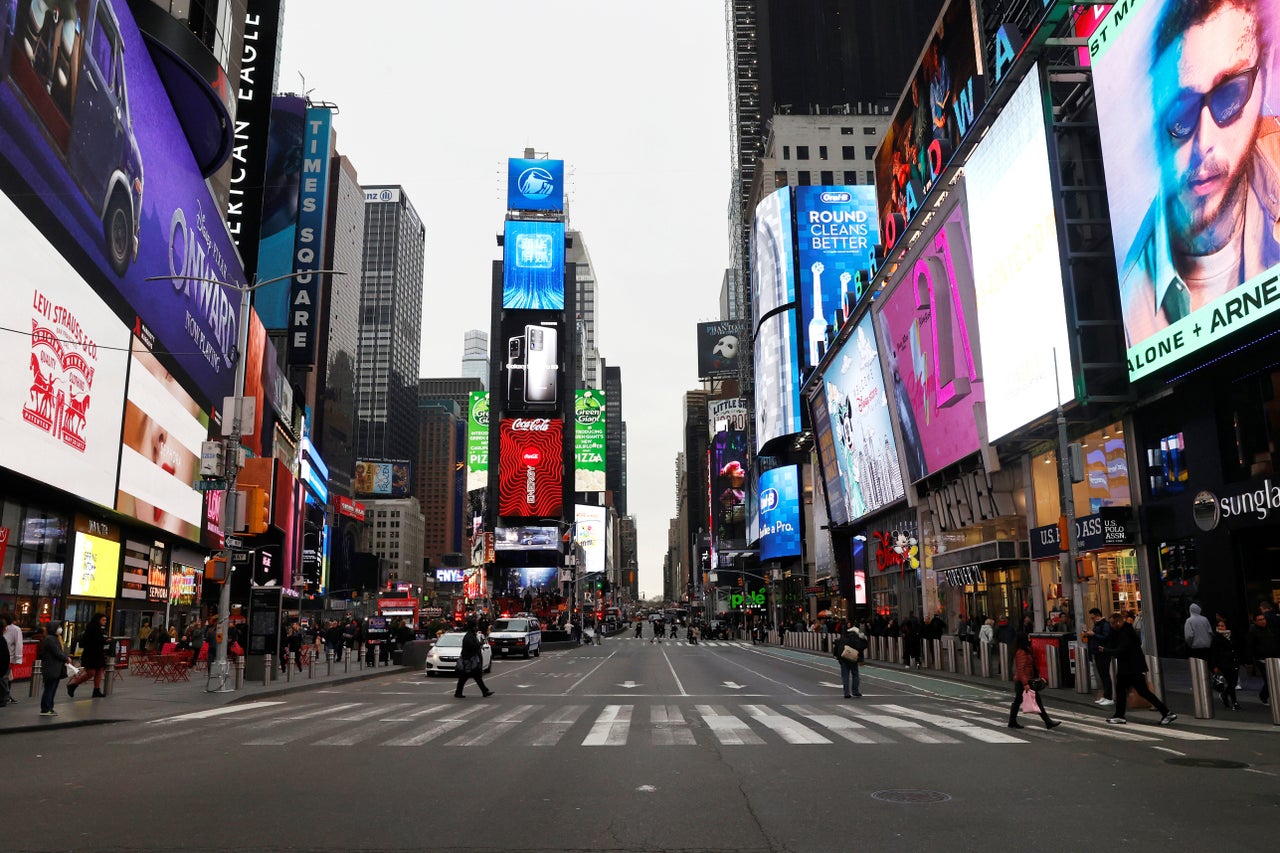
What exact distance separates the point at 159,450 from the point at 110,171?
1135cm

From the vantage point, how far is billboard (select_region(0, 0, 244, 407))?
2173 cm

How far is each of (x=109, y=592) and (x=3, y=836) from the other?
2998 cm

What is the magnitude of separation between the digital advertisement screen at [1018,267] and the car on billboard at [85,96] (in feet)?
82.4

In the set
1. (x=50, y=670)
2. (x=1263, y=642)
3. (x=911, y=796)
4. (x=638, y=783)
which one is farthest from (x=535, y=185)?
(x=911, y=796)

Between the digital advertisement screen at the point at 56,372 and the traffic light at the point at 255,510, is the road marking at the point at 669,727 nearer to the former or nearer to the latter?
the traffic light at the point at 255,510

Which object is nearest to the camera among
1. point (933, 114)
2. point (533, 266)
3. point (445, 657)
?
point (445, 657)

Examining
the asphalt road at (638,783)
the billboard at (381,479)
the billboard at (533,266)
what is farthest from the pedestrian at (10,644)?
the billboard at (381,479)

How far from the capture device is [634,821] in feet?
25.1

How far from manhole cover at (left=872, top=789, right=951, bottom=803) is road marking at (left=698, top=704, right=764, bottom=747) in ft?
12.4

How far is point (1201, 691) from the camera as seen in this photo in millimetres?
15453

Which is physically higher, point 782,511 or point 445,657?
point 782,511

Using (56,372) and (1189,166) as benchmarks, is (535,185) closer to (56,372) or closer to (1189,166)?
(56,372)

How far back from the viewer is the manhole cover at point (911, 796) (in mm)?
8469

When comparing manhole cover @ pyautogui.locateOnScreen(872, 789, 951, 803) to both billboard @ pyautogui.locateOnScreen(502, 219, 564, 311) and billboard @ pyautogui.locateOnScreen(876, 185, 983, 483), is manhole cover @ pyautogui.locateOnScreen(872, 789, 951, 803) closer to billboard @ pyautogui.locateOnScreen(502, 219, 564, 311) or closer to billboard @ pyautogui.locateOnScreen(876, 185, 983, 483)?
billboard @ pyautogui.locateOnScreen(876, 185, 983, 483)
